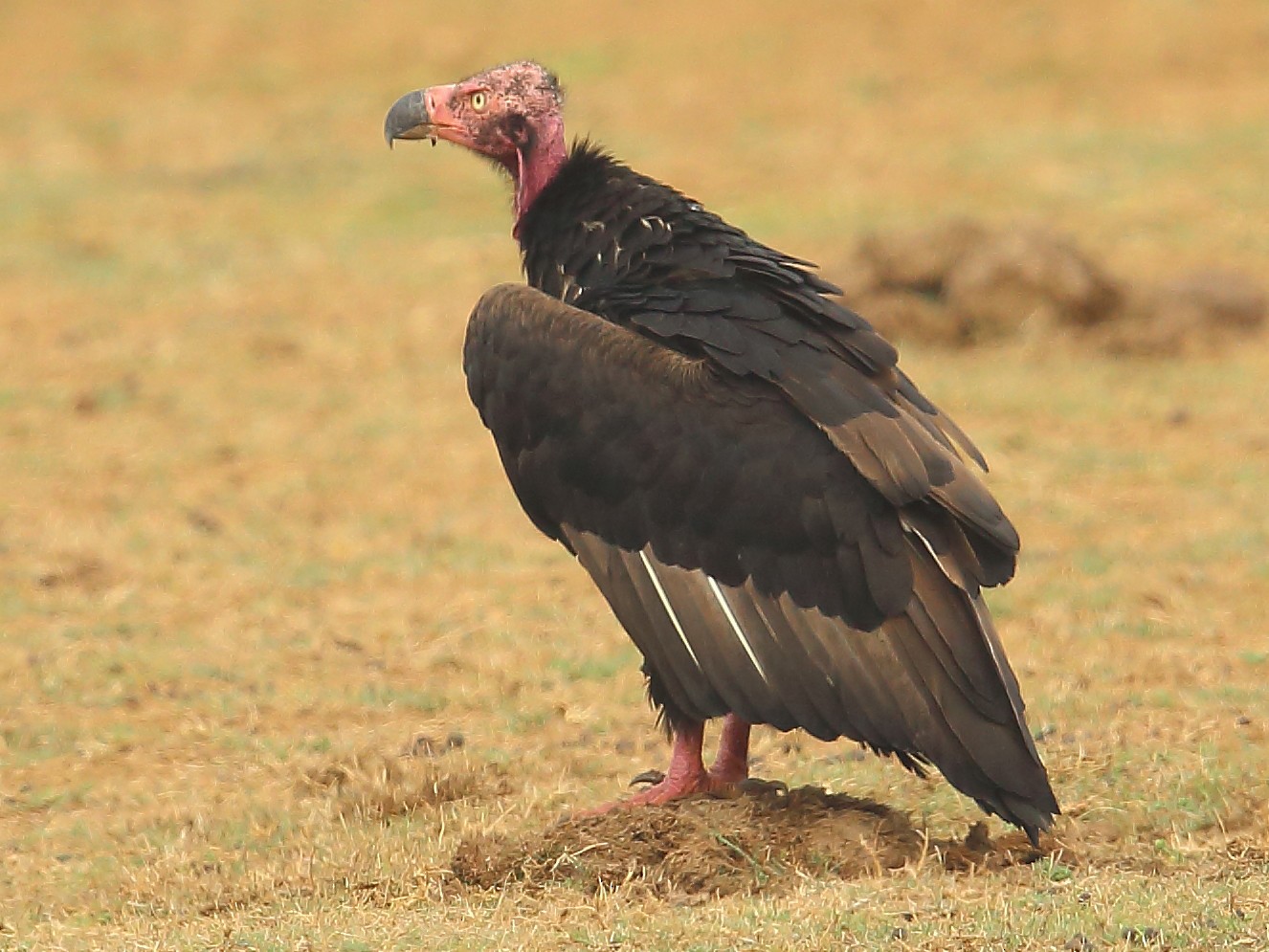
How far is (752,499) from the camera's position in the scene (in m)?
5.88

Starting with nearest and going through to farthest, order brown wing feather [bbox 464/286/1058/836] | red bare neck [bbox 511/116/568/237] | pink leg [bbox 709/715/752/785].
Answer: brown wing feather [bbox 464/286/1058/836]
pink leg [bbox 709/715/752/785]
red bare neck [bbox 511/116/568/237]

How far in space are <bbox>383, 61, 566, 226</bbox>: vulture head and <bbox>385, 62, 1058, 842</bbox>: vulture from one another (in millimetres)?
760

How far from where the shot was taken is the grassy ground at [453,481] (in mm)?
5945

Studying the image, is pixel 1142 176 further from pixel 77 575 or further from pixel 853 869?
pixel 853 869

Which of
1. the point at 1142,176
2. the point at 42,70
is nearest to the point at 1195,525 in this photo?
the point at 1142,176

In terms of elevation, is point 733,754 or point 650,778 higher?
point 733,754

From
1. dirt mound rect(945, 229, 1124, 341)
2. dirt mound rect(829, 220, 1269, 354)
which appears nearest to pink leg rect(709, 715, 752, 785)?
dirt mound rect(829, 220, 1269, 354)

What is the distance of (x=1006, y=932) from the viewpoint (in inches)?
194

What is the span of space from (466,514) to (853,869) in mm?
5660

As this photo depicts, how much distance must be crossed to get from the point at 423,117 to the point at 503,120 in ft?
1.08

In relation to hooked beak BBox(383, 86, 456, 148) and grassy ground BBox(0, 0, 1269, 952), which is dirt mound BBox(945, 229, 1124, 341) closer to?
grassy ground BBox(0, 0, 1269, 952)

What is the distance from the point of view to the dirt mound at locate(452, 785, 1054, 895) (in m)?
5.66

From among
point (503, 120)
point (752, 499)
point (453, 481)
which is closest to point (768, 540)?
point (752, 499)

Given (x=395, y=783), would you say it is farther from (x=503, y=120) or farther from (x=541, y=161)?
(x=503, y=120)
